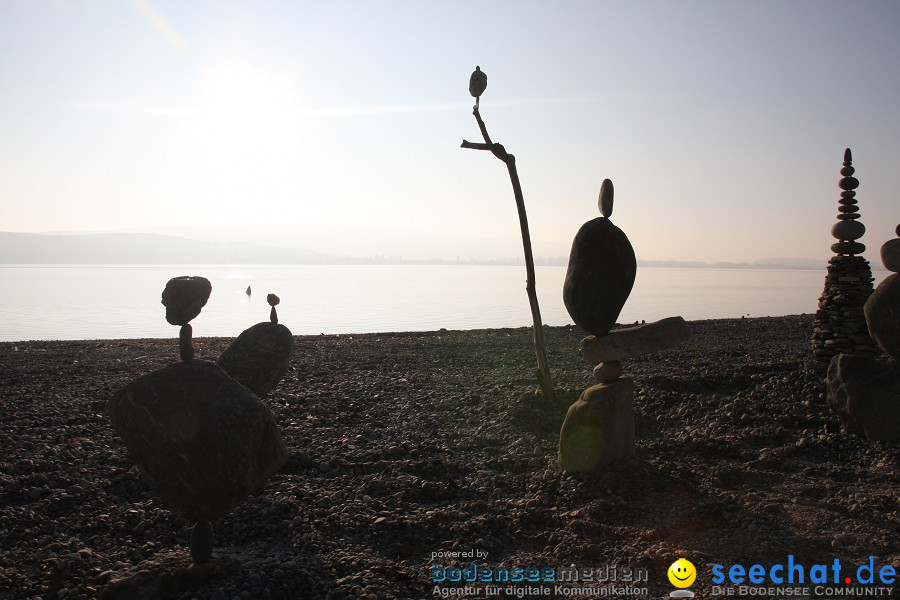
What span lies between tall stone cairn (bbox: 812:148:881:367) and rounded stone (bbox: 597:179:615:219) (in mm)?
5094

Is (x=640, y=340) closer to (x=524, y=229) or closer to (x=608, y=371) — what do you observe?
(x=608, y=371)

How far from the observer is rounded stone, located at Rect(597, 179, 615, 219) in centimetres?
587

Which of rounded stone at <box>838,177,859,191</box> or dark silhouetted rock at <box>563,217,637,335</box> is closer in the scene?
dark silhouetted rock at <box>563,217,637,335</box>

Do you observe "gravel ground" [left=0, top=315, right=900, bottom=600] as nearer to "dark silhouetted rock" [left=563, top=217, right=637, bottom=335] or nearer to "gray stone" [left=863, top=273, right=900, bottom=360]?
"gray stone" [left=863, top=273, right=900, bottom=360]

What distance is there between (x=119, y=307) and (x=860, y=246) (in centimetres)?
3596

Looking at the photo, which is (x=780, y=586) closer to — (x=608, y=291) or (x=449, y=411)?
(x=608, y=291)

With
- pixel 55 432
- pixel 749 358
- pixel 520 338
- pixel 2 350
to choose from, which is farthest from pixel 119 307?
pixel 749 358

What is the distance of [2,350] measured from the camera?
1484 centimetres

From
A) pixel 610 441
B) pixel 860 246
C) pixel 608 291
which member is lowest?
pixel 610 441

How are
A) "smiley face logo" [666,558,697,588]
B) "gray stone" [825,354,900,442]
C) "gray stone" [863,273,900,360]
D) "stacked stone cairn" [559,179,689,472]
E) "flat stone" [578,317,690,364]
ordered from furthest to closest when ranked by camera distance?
"gray stone" [825,354,900,442], "gray stone" [863,273,900,360], "stacked stone cairn" [559,179,689,472], "flat stone" [578,317,690,364], "smiley face logo" [666,558,697,588]

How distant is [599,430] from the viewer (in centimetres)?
581

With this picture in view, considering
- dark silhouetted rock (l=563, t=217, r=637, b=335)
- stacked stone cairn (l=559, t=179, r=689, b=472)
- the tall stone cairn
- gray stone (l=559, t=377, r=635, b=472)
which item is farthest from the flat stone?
the tall stone cairn

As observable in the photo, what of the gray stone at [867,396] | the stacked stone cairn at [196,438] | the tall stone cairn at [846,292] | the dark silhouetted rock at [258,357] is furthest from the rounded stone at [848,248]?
the stacked stone cairn at [196,438]

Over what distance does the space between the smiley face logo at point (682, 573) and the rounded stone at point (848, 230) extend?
23.3 feet
